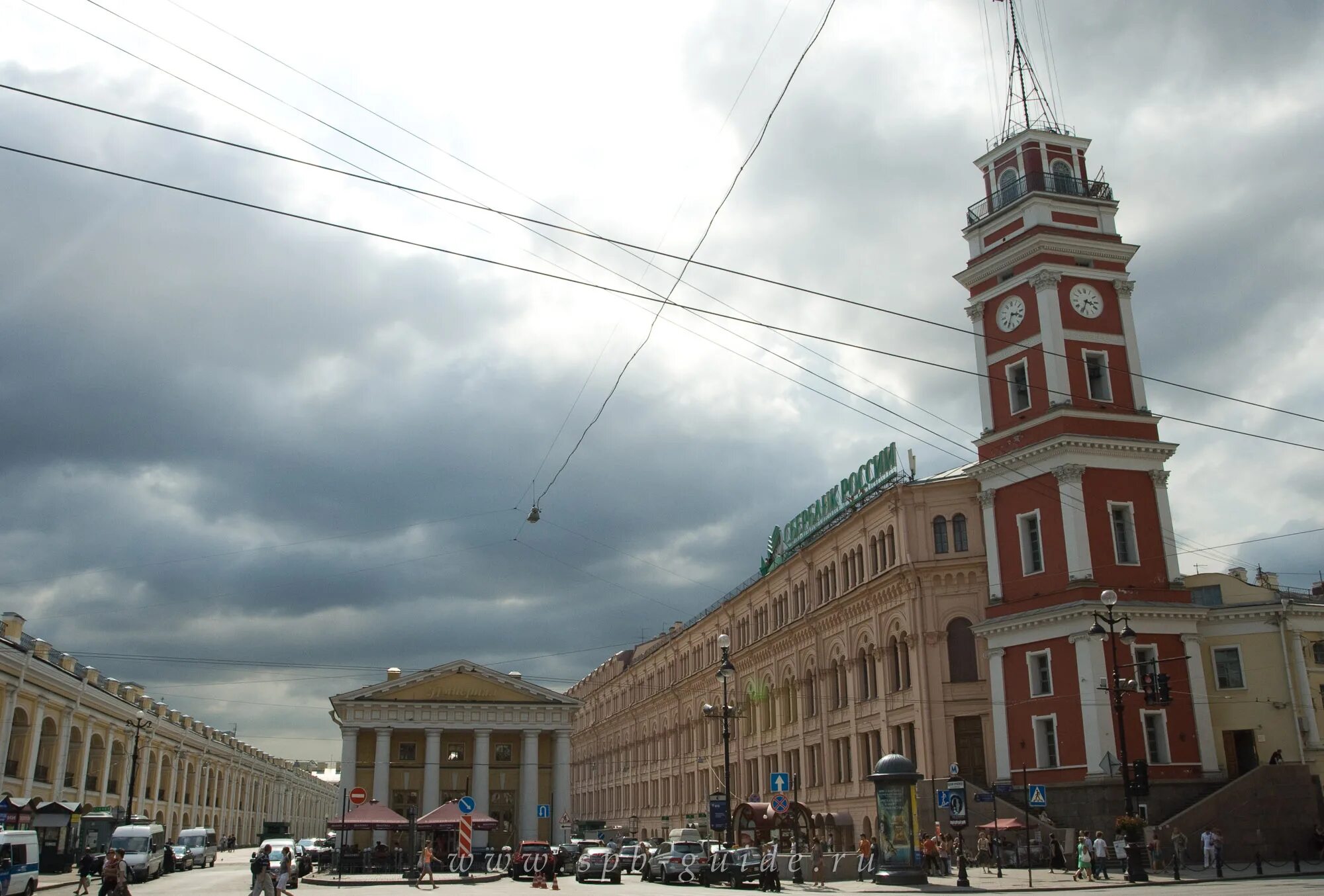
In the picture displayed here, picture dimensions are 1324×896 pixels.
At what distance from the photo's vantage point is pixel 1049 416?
43.5 meters

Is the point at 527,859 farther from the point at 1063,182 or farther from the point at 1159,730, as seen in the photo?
the point at 1063,182

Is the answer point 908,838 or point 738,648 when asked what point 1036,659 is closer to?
point 908,838

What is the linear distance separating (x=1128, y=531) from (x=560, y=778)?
4746cm

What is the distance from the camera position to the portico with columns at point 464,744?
247ft

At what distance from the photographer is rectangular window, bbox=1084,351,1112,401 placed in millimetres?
44969

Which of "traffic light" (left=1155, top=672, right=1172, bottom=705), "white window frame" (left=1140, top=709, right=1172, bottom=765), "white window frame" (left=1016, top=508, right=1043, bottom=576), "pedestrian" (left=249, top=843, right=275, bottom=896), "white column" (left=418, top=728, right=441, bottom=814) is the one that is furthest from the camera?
"white column" (left=418, top=728, right=441, bottom=814)

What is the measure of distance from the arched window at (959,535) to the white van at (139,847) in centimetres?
3787

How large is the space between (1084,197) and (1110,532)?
49.5ft

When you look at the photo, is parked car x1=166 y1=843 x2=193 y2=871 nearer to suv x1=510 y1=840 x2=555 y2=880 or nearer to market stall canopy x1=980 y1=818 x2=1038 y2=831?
suv x1=510 y1=840 x2=555 y2=880

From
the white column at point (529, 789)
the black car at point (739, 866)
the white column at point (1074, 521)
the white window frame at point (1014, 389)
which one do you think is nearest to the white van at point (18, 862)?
the black car at point (739, 866)

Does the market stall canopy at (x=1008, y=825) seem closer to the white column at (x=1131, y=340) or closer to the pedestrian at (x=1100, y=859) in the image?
the pedestrian at (x=1100, y=859)

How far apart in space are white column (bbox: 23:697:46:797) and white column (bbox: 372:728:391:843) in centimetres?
2428

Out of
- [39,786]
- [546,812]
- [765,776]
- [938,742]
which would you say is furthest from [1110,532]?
[39,786]

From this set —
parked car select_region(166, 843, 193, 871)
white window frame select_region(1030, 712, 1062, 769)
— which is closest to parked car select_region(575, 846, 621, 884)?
white window frame select_region(1030, 712, 1062, 769)
